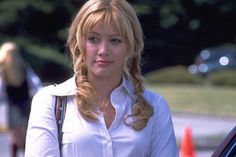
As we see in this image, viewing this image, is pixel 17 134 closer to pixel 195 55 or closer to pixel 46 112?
pixel 46 112

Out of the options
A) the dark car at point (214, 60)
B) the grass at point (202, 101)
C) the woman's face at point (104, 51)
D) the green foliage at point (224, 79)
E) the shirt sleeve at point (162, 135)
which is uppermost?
the dark car at point (214, 60)

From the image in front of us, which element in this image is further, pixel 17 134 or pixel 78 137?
pixel 17 134

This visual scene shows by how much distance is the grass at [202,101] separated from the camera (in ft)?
81.4

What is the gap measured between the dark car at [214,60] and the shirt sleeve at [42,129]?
39.9m

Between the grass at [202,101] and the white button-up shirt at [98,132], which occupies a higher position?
the grass at [202,101]

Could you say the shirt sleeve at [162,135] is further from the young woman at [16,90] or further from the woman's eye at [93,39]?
the young woman at [16,90]

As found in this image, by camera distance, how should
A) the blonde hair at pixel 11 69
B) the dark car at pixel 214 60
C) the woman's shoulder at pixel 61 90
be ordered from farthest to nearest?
1. the dark car at pixel 214 60
2. the blonde hair at pixel 11 69
3. the woman's shoulder at pixel 61 90

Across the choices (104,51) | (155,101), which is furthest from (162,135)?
(104,51)

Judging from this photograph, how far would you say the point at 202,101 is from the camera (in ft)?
87.3

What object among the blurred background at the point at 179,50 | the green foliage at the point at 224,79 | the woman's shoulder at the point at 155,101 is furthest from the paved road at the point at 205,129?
the woman's shoulder at the point at 155,101

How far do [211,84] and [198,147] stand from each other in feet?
63.8

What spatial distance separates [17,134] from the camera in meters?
11.2

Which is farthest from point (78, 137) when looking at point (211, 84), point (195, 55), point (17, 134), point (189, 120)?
point (195, 55)

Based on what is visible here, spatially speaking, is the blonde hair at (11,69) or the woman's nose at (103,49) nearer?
the woman's nose at (103,49)
